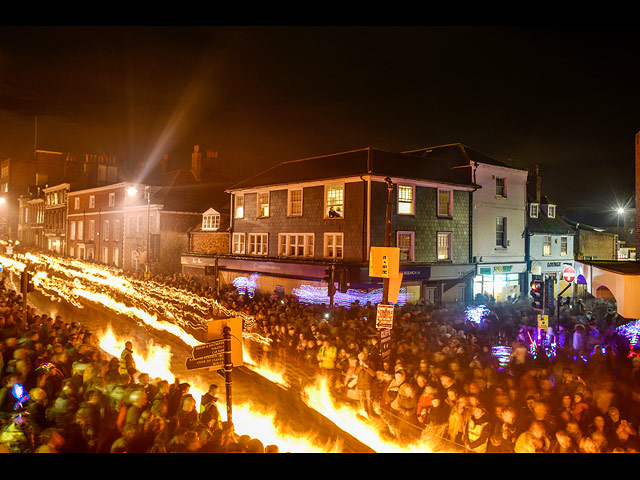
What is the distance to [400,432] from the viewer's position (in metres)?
9.05

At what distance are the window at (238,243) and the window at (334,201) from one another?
25.7 ft

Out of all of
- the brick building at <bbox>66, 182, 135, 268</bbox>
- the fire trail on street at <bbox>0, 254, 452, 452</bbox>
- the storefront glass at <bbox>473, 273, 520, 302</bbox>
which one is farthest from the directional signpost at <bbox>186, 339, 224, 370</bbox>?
the brick building at <bbox>66, 182, 135, 268</bbox>

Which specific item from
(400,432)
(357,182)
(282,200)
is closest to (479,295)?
(357,182)

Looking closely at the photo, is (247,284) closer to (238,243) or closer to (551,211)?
(238,243)

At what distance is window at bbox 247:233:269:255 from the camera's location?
101ft

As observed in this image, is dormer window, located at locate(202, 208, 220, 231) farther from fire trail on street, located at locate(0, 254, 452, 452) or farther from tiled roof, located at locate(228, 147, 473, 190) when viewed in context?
fire trail on street, located at locate(0, 254, 452, 452)

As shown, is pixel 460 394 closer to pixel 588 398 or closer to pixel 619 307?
pixel 588 398

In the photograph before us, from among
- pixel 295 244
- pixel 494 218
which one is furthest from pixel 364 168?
pixel 494 218

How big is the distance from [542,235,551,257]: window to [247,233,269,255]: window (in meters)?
19.7

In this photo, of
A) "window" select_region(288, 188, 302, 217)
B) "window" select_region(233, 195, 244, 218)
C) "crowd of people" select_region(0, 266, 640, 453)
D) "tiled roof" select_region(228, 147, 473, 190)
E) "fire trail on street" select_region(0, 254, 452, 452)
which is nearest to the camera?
"crowd of people" select_region(0, 266, 640, 453)

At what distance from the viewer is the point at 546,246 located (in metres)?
35.0

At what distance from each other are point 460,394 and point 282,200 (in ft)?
74.8

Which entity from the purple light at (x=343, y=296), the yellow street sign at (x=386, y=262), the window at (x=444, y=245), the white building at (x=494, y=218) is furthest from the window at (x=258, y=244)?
the yellow street sign at (x=386, y=262)

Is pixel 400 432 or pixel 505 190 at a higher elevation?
pixel 505 190
